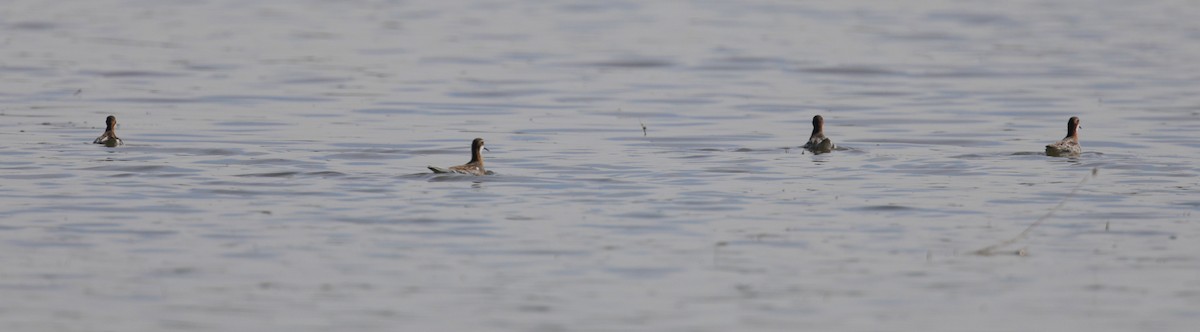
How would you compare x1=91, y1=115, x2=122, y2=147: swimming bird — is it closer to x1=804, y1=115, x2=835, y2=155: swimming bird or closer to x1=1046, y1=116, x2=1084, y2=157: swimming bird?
x1=804, y1=115, x2=835, y2=155: swimming bird

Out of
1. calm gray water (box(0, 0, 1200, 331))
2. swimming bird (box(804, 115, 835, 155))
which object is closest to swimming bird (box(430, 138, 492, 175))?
calm gray water (box(0, 0, 1200, 331))

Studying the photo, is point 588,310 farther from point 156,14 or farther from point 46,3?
point 46,3

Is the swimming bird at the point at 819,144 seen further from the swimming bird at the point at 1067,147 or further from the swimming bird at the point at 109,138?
the swimming bird at the point at 109,138

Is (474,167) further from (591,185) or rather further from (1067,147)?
(1067,147)

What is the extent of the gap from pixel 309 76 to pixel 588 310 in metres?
24.2

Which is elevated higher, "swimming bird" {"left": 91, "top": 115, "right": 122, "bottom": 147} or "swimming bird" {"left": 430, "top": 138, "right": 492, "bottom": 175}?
"swimming bird" {"left": 91, "top": 115, "right": 122, "bottom": 147}

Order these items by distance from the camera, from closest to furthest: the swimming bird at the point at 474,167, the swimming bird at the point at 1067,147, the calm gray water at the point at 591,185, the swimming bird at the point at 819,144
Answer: the calm gray water at the point at 591,185 < the swimming bird at the point at 474,167 < the swimming bird at the point at 1067,147 < the swimming bird at the point at 819,144

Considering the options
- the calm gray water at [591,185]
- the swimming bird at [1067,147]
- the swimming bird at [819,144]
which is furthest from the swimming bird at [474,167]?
the swimming bird at [1067,147]

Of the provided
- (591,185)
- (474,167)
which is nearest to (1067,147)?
(591,185)

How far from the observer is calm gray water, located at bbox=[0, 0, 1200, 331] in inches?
520

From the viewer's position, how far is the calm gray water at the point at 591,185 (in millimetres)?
13211

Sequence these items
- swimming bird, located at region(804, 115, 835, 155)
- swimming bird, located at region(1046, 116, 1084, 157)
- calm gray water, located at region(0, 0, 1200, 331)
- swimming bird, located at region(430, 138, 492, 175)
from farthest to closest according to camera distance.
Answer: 1. swimming bird, located at region(804, 115, 835, 155)
2. swimming bird, located at region(1046, 116, 1084, 157)
3. swimming bird, located at region(430, 138, 492, 175)
4. calm gray water, located at region(0, 0, 1200, 331)

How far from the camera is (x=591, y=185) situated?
20.2 m

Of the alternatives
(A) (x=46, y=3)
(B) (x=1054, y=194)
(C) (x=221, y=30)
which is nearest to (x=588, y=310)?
(B) (x=1054, y=194)
